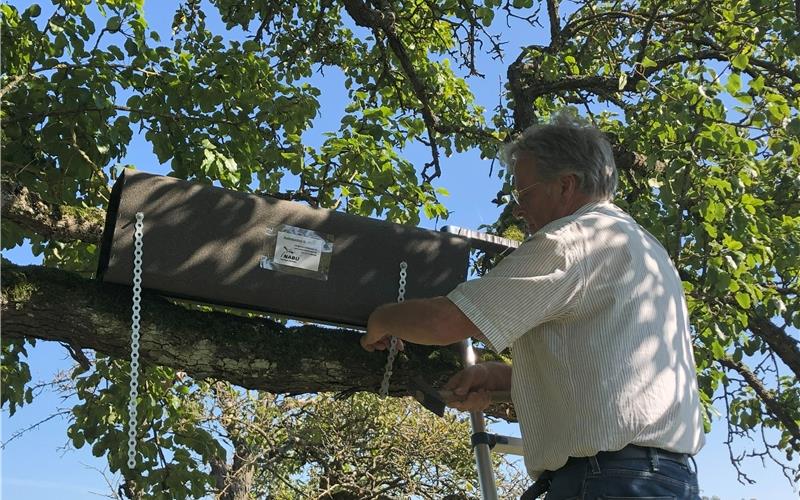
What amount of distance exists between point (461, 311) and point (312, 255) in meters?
0.64

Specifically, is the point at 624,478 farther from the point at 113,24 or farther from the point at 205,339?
the point at 113,24

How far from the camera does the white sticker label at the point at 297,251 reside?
2453 millimetres

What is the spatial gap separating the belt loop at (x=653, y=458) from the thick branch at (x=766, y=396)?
399 cm

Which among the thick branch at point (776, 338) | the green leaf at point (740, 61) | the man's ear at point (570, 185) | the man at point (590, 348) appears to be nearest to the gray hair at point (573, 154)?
the man's ear at point (570, 185)

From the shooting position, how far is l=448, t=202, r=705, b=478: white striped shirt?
6.27ft

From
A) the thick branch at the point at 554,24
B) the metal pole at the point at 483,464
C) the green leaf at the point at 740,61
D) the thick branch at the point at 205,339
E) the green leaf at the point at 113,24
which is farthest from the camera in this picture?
the thick branch at the point at 554,24

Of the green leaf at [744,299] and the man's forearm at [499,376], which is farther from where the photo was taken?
the green leaf at [744,299]

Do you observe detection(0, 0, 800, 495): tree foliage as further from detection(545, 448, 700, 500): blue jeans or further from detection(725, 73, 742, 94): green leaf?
detection(545, 448, 700, 500): blue jeans

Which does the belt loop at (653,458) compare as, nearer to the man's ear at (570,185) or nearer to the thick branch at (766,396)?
the man's ear at (570,185)

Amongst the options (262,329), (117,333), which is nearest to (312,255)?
(262,329)

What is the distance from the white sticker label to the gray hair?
0.62 metres

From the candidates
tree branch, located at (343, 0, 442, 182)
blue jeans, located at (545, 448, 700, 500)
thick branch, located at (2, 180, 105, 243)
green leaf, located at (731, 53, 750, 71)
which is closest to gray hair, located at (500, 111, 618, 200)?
blue jeans, located at (545, 448, 700, 500)

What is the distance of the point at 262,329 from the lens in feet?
8.76

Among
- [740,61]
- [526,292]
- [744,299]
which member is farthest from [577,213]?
[744,299]
